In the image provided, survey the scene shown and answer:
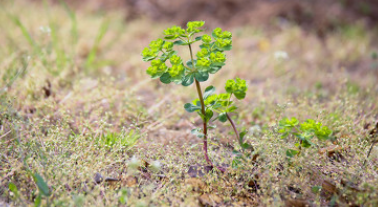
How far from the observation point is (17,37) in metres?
3.10

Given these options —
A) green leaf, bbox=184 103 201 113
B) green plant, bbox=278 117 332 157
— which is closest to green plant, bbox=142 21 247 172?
green leaf, bbox=184 103 201 113

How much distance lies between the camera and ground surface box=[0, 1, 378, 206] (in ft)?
4.36

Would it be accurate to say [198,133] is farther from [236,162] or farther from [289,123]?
[289,123]

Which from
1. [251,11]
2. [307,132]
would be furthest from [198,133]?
[251,11]

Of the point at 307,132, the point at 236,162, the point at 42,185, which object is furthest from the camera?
the point at 236,162

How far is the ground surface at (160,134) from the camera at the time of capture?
1.33m

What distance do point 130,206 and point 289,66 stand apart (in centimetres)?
246

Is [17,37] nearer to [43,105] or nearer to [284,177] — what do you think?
[43,105]

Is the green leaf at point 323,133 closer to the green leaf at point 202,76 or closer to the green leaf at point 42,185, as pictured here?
the green leaf at point 202,76

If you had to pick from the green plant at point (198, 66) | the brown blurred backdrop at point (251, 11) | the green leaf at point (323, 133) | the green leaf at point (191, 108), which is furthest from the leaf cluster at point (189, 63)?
the brown blurred backdrop at point (251, 11)

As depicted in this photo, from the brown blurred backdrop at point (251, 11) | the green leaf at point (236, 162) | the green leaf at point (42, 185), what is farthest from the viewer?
the brown blurred backdrop at point (251, 11)

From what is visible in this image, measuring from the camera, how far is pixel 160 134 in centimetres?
192

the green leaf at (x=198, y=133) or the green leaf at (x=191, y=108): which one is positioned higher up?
the green leaf at (x=191, y=108)

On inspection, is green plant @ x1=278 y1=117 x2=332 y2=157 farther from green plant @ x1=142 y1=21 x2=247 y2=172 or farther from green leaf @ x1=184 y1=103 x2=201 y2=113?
green leaf @ x1=184 y1=103 x2=201 y2=113
